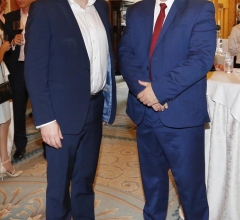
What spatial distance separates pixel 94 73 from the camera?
1889 millimetres

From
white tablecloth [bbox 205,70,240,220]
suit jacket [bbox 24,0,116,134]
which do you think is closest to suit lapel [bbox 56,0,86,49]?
suit jacket [bbox 24,0,116,134]

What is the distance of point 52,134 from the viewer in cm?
174

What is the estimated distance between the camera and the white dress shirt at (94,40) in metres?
1.81

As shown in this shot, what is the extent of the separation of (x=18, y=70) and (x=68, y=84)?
6.48 feet

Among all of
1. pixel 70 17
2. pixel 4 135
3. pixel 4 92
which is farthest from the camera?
pixel 4 135

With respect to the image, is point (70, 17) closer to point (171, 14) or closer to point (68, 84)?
point (68, 84)

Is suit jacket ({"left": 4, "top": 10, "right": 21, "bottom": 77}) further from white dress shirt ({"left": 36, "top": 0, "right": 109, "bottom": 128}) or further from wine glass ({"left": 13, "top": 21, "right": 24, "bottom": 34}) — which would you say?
white dress shirt ({"left": 36, "top": 0, "right": 109, "bottom": 128})

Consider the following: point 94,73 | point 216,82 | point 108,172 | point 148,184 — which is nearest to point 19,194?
point 108,172

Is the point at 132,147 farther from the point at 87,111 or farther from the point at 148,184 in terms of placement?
the point at 87,111

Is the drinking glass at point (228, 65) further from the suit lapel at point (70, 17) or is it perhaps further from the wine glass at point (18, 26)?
the wine glass at point (18, 26)

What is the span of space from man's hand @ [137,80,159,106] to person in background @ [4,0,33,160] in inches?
67.6

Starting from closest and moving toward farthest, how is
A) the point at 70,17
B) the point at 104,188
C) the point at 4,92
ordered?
the point at 70,17 → the point at 4,92 → the point at 104,188

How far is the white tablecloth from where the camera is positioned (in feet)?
7.12

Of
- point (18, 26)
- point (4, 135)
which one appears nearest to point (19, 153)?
point (4, 135)
